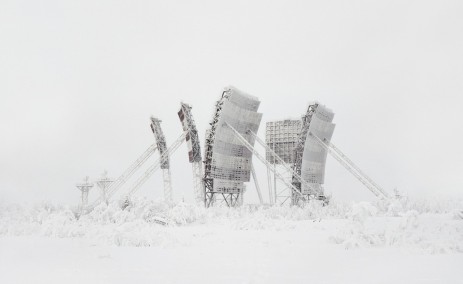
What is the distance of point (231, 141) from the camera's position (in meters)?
38.3

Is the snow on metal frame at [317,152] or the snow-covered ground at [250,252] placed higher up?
the snow on metal frame at [317,152]

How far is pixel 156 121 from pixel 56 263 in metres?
38.5

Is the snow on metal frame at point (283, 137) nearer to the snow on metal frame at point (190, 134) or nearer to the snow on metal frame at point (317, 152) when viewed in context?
the snow on metal frame at point (317, 152)

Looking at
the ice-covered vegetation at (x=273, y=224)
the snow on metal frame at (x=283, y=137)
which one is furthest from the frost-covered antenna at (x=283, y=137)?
the ice-covered vegetation at (x=273, y=224)

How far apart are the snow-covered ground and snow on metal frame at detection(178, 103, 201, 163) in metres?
21.0

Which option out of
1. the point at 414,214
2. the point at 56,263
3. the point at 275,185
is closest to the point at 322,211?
the point at 414,214

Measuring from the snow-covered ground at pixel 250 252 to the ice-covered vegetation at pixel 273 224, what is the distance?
0.04 meters

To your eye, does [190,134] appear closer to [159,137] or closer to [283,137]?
[159,137]

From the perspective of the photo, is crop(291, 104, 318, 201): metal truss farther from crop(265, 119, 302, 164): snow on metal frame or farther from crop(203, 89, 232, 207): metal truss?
crop(203, 89, 232, 207): metal truss

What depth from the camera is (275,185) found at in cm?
4700

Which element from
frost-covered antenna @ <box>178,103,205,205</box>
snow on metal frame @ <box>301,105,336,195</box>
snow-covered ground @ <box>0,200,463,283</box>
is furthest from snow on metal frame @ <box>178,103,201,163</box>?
snow-covered ground @ <box>0,200,463,283</box>

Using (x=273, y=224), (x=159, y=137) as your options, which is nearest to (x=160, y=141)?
(x=159, y=137)

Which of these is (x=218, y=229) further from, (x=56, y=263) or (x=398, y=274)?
(x=398, y=274)

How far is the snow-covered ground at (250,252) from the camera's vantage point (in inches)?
264
